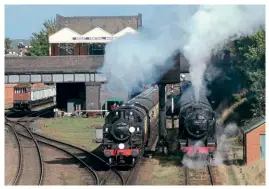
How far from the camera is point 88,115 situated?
50656mm

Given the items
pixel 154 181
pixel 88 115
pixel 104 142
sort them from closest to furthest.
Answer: pixel 154 181
pixel 104 142
pixel 88 115

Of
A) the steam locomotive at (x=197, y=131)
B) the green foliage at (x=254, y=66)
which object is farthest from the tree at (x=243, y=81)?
the steam locomotive at (x=197, y=131)

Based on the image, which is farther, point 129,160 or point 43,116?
point 43,116

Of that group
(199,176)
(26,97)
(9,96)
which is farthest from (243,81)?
(9,96)

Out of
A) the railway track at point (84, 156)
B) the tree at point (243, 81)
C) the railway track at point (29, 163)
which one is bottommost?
the railway track at point (29, 163)

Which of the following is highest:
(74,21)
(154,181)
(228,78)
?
(74,21)

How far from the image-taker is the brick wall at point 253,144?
23.6 metres

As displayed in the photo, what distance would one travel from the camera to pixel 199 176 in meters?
22.0

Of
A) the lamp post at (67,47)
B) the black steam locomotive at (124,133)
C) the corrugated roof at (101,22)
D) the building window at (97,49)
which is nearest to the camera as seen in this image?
the black steam locomotive at (124,133)

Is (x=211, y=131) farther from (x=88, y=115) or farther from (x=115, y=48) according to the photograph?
(x=88, y=115)

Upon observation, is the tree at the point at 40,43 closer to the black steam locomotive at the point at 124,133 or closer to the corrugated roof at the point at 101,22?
the corrugated roof at the point at 101,22

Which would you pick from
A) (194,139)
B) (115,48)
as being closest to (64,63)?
(115,48)

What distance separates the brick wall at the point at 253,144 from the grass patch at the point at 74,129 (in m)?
10.2

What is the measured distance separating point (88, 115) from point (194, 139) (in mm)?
27931
